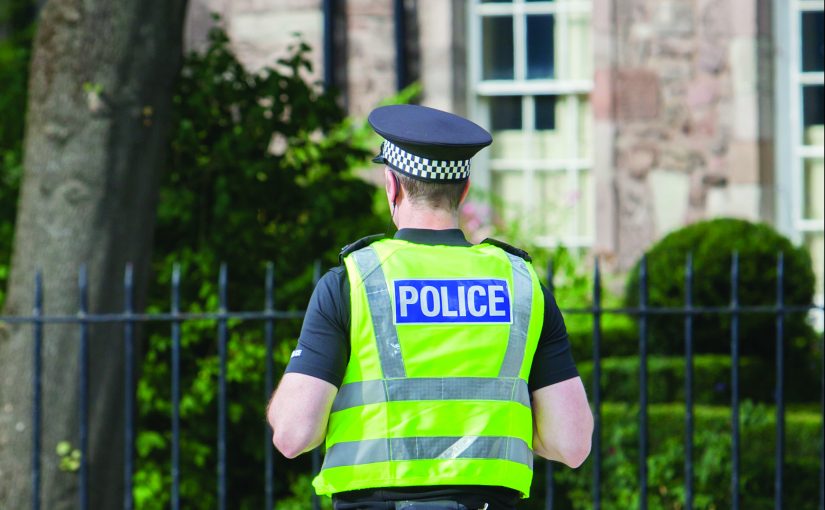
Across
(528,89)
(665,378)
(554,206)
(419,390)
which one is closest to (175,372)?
(419,390)

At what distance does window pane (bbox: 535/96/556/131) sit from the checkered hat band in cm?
718

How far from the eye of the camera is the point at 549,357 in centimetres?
274

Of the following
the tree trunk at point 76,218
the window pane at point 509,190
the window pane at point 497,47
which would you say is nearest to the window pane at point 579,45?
the window pane at point 497,47

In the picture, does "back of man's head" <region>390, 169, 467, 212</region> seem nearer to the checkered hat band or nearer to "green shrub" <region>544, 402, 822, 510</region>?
the checkered hat band

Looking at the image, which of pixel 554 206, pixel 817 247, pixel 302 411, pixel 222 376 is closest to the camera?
pixel 302 411

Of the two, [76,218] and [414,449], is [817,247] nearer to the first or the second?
[76,218]

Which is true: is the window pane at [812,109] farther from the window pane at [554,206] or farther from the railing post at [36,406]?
the railing post at [36,406]

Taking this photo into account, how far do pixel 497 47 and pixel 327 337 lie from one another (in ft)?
24.5

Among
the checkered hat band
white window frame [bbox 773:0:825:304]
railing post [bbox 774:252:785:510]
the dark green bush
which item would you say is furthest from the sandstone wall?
the checkered hat band

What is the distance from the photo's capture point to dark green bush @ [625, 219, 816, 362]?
794cm

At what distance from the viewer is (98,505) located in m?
5.38

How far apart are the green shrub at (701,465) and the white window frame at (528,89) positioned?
3.24 m

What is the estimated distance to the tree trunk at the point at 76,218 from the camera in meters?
5.26

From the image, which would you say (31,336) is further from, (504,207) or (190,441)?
(504,207)
